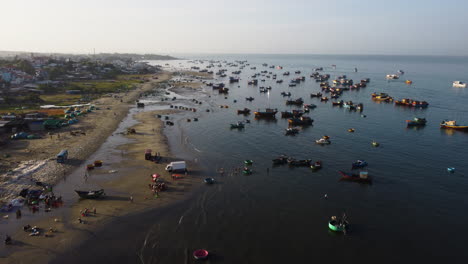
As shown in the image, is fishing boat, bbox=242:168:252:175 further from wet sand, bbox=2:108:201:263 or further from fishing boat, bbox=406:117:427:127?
fishing boat, bbox=406:117:427:127

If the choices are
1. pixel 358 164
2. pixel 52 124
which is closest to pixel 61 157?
pixel 52 124

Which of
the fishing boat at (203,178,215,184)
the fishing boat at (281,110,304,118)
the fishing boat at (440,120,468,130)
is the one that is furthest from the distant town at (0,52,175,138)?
the fishing boat at (440,120,468,130)

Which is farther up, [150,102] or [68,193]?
[150,102]

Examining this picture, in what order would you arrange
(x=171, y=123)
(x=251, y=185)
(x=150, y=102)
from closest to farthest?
(x=251, y=185), (x=171, y=123), (x=150, y=102)

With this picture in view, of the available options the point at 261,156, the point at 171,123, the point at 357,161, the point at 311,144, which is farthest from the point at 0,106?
the point at 357,161

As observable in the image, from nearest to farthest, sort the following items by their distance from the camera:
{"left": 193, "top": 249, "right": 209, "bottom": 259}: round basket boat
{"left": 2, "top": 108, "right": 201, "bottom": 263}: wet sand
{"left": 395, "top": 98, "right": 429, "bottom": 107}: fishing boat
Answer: {"left": 193, "top": 249, "right": 209, "bottom": 259}: round basket boat < {"left": 2, "top": 108, "right": 201, "bottom": 263}: wet sand < {"left": 395, "top": 98, "right": 429, "bottom": 107}: fishing boat

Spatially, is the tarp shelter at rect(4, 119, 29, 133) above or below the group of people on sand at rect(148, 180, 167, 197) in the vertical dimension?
above

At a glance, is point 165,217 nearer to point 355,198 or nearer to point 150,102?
point 355,198
